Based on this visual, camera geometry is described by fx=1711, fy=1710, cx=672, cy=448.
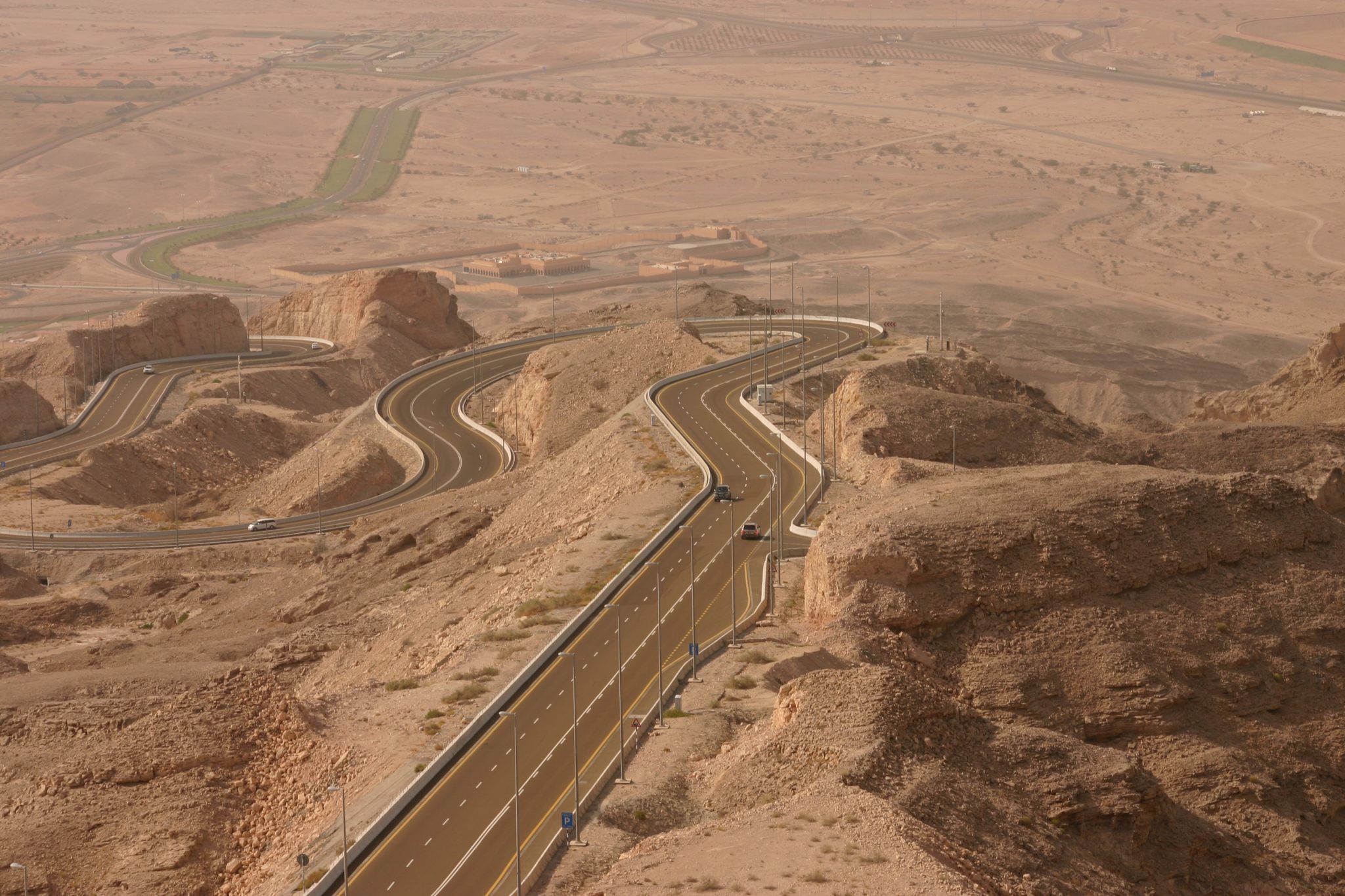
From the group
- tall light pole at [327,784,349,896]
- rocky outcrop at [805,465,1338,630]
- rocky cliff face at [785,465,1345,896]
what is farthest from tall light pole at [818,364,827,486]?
tall light pole at [327,784,349,896]

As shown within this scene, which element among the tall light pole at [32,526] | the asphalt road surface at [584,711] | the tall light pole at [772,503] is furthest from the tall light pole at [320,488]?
the tall light pole at [772,503]

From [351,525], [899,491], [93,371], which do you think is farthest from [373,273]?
[899,491]

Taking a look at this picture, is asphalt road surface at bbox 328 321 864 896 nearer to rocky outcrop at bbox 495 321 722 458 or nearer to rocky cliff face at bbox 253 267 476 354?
rocky outcrop at bbox 495 321 722 458

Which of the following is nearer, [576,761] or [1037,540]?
[576,761]

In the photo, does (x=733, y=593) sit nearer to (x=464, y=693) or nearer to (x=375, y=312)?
(x=464, y=693)

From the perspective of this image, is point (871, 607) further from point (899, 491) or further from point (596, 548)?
point (596, 548)

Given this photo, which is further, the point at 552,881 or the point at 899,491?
the point at 899,491

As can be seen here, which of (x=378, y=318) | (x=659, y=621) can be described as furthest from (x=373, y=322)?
(x=659, y=621)
